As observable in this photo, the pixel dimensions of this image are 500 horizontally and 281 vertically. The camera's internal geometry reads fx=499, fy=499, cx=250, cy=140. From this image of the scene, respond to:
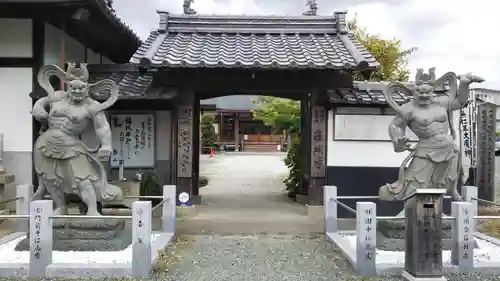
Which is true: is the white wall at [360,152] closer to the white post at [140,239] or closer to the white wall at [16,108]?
the white post at [140,239]

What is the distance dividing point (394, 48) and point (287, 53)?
9147 mm

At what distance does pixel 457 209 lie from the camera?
6.10m

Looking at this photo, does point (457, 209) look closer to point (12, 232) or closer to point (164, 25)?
point (12, 232)

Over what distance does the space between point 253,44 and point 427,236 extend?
6122mm

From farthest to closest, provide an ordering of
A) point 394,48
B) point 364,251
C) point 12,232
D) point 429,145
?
point 394,48, point 12,232, point 429,145, point 364,251

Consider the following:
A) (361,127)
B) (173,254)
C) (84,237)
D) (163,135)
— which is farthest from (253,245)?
(163,135)

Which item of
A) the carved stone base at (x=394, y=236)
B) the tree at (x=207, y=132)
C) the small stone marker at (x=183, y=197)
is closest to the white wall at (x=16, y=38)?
the small stone marker at (x=183, y=197)

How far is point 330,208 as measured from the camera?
782 cm

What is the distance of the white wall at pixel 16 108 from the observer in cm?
927

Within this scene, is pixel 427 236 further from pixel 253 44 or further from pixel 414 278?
pixel 253 44

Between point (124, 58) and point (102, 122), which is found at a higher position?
point (124, 58)

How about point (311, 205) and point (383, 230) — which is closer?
point (383, 230)

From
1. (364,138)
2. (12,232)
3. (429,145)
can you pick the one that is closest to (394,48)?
(364,138)

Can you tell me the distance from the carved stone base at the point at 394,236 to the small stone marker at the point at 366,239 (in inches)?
43.5
